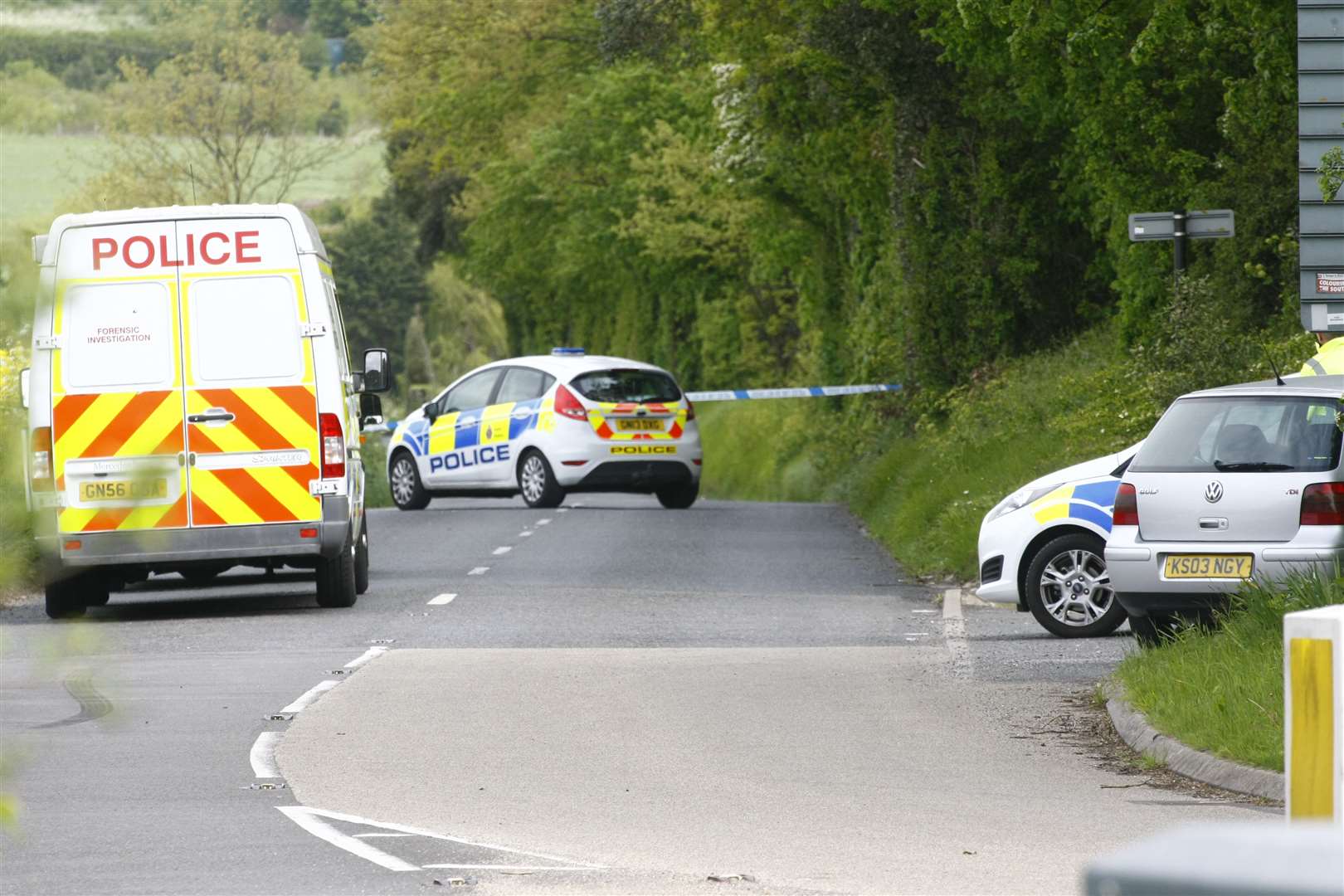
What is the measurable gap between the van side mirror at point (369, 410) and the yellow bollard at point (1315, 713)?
14.3 metres

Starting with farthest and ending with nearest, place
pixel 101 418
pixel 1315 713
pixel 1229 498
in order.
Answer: pixel 101 418 < pixel 1229 498 < pixel 1315 713

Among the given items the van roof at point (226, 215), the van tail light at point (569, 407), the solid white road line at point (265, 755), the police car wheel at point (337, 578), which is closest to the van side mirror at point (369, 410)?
the police car wheel at point (337, 578)

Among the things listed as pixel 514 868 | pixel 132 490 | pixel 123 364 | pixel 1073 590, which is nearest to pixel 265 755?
pixel 514 868

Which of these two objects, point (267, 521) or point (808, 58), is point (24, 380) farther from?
point (808, 58)

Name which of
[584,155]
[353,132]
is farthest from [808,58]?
[353,132]

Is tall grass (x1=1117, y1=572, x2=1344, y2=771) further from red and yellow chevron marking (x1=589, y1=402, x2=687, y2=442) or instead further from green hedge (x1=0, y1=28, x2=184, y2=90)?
green hedge (x1=0, y1=28, x2=184, y2=90)

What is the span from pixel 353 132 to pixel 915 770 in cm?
5752

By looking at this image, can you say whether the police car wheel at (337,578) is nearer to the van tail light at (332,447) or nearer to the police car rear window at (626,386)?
the van tail light at (332,447)

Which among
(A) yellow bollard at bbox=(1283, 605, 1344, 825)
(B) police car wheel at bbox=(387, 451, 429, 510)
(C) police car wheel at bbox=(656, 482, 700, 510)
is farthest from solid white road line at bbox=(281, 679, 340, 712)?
(B) police car wheel at bbox=(387, 451, 429, 510)

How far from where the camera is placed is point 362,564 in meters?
18.2

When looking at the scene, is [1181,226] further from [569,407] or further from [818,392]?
[818,392]

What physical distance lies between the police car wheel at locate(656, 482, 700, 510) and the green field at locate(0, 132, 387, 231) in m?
8.81

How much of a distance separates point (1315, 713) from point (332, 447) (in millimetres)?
11264

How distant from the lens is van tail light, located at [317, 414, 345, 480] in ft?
52.3
